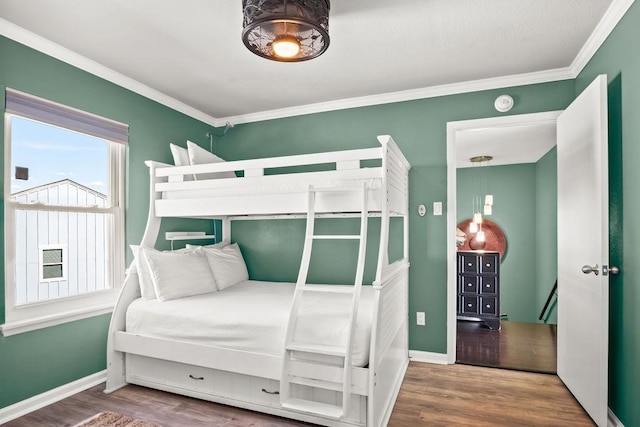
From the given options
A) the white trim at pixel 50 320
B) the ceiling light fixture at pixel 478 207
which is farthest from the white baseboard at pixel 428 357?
the ceiling light fixture at pixel 478 207

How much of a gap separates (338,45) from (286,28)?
79 cm

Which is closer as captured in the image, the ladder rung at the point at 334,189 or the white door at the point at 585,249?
the white door at the point at 585,249

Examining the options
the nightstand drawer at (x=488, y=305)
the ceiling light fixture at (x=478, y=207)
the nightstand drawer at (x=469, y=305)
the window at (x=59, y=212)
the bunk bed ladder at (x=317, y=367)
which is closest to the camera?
the bunk bed ladder at (x=317, y=367)

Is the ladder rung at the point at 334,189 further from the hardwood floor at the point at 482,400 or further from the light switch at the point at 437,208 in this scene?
the hardwood floor at the point at 482,400

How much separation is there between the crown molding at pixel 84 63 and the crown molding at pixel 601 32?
346cm

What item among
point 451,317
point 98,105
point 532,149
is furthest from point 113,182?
point 532,149

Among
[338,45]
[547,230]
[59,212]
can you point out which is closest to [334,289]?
[338,45]

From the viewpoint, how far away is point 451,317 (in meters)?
3.26

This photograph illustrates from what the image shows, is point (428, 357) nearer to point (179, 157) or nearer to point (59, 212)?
point (179, 157)

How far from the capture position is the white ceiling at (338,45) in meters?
2.16

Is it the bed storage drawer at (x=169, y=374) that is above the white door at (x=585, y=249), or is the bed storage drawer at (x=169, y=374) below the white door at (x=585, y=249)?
below

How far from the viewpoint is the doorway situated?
10.7ft

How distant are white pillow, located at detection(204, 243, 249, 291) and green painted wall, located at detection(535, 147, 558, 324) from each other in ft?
13.3

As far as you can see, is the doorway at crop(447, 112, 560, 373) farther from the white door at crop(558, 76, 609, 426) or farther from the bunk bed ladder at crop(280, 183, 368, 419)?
the bunk bed ladder at crop(280, 183, 368, 419)
